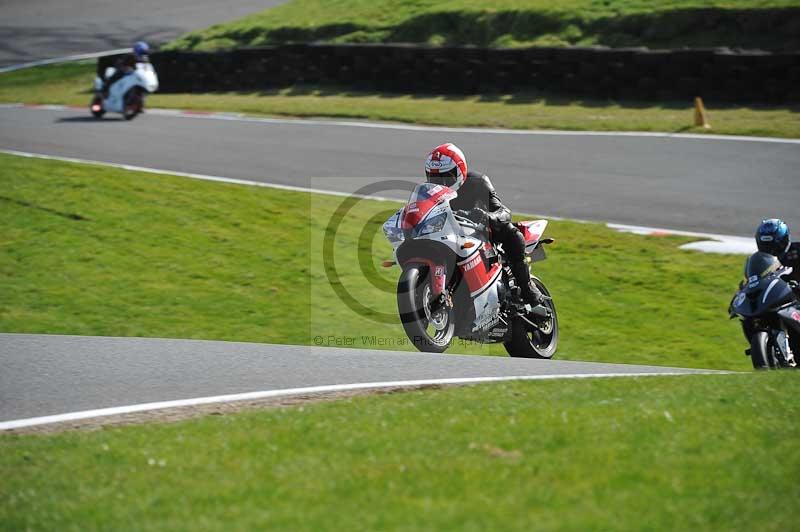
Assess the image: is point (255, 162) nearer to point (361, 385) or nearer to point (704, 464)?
point (361, 385)

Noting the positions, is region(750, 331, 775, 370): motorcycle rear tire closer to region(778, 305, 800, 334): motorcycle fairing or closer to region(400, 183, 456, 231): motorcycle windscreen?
region(778, 305, 800, 334): motorcycle fairing

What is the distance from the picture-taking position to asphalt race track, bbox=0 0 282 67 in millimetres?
32375

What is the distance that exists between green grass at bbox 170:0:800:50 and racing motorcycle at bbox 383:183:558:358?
1435cm

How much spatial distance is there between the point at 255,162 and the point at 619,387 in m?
12.0

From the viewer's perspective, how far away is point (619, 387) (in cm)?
716

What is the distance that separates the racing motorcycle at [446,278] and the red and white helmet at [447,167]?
0.20 meters

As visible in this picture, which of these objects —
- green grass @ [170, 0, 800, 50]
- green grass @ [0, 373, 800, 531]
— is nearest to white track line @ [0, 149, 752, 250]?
green grass @ [0, 373, 800, 531]

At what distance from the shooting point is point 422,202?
833cm

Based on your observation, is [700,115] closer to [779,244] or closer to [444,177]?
[779,244]

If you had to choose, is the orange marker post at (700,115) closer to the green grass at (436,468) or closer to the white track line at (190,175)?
the white track line at (190,175)

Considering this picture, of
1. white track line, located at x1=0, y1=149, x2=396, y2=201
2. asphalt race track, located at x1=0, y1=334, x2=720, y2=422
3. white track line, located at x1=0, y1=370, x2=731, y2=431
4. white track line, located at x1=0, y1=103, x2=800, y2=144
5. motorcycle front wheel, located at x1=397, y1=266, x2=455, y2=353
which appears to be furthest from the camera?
white track line, located at x1=0, y1=103, x2=800, y2=144

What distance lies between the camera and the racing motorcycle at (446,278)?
8211 mm

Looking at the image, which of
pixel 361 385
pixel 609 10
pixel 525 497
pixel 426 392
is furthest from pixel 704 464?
pixel 609 10

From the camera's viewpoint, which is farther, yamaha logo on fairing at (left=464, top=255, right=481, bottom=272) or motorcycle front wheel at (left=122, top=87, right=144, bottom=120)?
motorcycle front wheel at (left=122, top=87, right=144, bottom=120)
